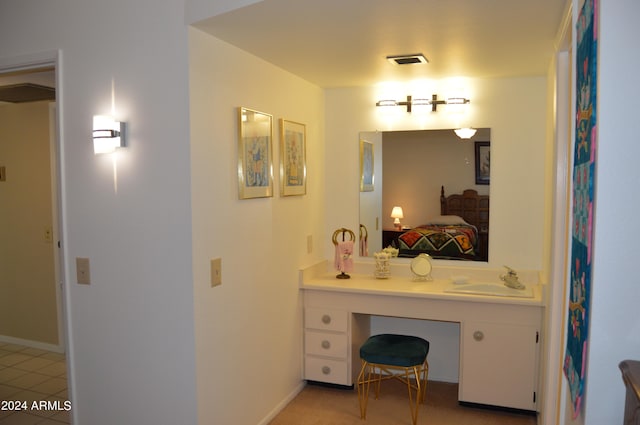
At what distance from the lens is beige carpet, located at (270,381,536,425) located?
10.2 ft

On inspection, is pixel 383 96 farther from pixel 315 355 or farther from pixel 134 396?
pixel 134 396

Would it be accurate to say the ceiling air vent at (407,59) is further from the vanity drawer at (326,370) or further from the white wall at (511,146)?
the vanity drawer at (326,370)

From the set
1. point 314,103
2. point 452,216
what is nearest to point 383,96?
point 314,103

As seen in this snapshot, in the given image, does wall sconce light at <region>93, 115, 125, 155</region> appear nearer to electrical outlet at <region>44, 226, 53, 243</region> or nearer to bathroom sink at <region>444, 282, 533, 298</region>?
bathroom sink at <region>444, 282, 533, 298</region>

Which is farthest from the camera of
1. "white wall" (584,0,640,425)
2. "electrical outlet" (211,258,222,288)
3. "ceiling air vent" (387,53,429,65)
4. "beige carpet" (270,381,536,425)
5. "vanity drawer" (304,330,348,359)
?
"vanity drawer" (304,330,348,359)

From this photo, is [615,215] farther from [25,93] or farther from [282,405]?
[25,93]

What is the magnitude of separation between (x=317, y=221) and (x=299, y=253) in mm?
402

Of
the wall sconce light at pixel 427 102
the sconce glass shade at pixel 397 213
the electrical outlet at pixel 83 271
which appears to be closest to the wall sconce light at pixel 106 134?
the electrical outlet at pixel 83 271

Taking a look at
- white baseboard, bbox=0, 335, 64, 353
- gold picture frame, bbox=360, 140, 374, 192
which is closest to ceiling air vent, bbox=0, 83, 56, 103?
white baseboard, bbox=0, 335, 64, 353

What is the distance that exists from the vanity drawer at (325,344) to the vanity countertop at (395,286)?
324mm

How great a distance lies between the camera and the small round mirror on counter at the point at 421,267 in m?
3.57

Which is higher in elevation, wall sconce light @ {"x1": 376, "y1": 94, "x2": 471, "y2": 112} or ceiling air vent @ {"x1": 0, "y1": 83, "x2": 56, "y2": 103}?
ceiling air vent @ {"x1": 0, "y1": 83, "x2": 56, "y2": 103}

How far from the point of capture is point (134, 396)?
8.23 ft
